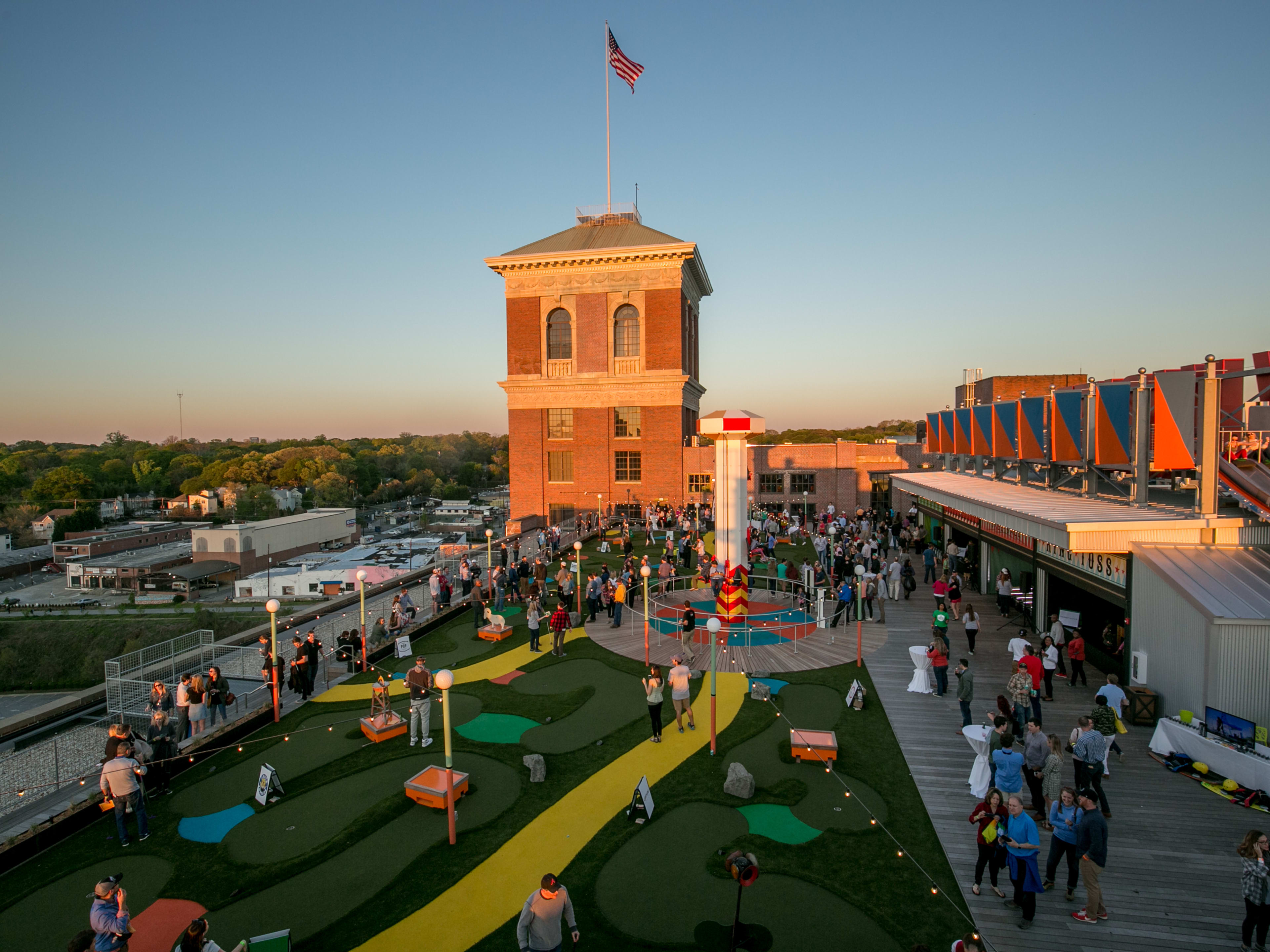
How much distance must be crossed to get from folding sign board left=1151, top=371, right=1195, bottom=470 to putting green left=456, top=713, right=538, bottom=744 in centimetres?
1451

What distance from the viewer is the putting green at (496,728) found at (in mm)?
12789

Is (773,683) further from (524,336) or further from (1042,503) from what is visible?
(524,336)

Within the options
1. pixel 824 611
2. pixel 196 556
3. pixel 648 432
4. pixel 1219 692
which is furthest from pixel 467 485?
pixel 1219 692

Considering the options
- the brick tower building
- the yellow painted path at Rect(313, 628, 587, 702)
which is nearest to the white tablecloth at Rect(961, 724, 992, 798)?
the yellow painted path at Rect(313, 628, 587, 702)

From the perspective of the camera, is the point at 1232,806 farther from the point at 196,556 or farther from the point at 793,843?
the point at 196,556

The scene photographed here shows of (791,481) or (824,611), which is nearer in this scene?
(824,611)

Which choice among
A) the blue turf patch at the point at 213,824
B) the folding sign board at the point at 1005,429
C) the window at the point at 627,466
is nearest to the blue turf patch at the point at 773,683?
the blue turf patch at the point at 213,824

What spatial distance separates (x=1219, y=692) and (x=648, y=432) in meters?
35.7

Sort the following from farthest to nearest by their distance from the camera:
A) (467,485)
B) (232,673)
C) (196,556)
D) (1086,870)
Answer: (467,485) → (196,556) → (232,673) → (1086,870)

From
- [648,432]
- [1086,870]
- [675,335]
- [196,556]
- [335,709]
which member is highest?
[675,335]

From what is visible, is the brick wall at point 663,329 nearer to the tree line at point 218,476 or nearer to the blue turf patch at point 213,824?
the blue turf patch at point 213,824

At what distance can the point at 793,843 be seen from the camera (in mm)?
9031

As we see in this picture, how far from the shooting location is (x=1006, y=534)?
20734 mm

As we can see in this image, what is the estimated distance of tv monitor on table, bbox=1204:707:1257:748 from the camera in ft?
33.2
